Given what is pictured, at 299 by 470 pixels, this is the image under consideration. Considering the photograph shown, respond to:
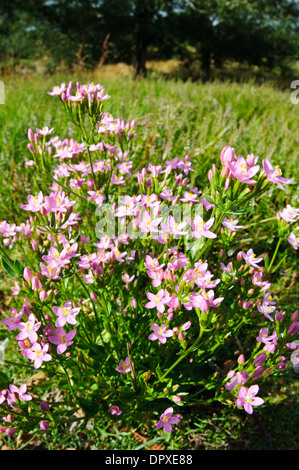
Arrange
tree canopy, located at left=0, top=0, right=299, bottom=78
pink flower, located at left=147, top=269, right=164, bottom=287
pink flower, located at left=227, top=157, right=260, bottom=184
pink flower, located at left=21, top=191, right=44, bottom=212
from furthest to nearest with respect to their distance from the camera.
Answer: tree canopy, located at left=0, top=0, right=299, bottom=78, pink flower, located at left=21, top=191, right=44, bottom=212, pink flower, located at left=147, top=269, right=164, bottom=287, pink flower, located at left=227, top=157, right=260, bottom=184

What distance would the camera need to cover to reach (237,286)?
1.66 meters

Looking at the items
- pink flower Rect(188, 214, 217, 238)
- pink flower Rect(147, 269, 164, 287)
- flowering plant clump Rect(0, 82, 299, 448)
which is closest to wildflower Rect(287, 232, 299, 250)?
flowering plant clump Rect(0, 82, 299, 448)

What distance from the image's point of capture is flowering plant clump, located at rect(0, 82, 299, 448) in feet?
4.16

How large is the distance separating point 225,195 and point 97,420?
1.46m

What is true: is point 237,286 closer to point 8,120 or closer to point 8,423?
point 8,423

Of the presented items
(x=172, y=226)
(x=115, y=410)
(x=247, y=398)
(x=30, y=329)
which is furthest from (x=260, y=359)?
(x=30, y=329)

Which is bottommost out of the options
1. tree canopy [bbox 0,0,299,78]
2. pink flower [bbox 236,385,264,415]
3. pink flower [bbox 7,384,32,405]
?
pink flower [bbox 7,384,32,405]

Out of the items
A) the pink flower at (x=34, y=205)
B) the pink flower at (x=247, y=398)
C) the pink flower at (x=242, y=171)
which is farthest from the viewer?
the pink flower at (x=34, y=205)

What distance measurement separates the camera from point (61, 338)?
1.32 metres

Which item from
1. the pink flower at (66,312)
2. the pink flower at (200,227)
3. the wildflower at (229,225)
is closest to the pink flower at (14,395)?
the pink flower at (66,312)

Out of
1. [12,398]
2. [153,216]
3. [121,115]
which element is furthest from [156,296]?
[121,115]

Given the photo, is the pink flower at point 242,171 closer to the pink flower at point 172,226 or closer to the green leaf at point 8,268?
the pink flower at point 172,226

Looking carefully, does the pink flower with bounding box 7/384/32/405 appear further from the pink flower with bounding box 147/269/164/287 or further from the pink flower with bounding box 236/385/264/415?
the pink flower with bounding box 236/385/264/415

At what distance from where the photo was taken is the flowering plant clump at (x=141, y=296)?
127 cm
